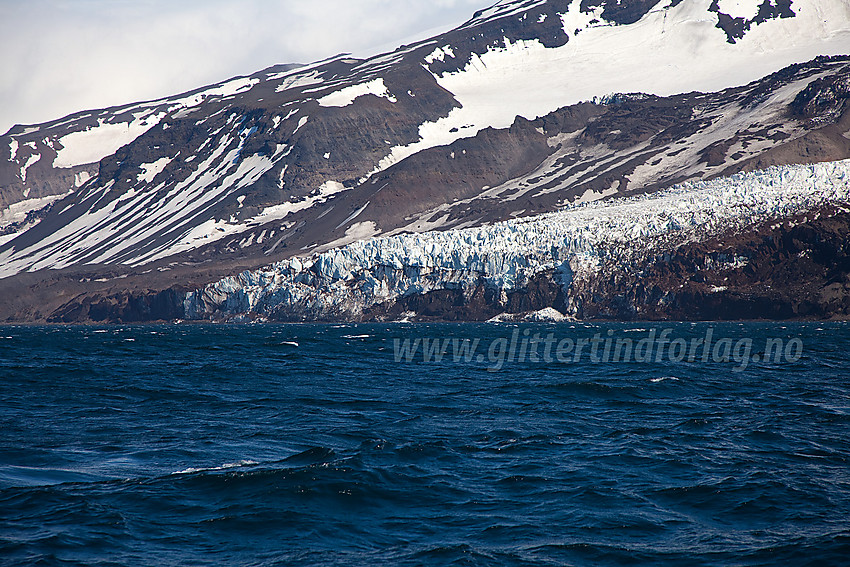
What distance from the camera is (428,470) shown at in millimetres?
30266

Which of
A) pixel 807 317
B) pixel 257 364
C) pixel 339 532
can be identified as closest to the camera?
pixel 339 532

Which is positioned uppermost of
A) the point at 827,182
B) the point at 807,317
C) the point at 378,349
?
the point at 827,182

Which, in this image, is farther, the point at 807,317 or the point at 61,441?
the point at 807,317

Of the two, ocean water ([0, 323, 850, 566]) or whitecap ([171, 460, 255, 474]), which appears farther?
whitecap ([171, 460, 255, 474])

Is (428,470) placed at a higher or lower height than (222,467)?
lower

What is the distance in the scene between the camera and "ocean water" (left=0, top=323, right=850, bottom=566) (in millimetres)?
22312

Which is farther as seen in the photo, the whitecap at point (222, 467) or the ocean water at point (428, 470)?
the whitecap at point (222, 467)

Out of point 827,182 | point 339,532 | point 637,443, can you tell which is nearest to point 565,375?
point 637,443

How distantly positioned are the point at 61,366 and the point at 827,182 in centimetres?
17054

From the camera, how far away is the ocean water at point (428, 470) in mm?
22312

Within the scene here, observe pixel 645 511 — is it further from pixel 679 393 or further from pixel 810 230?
pixel 810 230

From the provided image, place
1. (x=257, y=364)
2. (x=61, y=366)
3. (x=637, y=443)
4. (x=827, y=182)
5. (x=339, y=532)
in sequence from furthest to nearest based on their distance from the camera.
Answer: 1. (x=827, y=182)
2. (x=257, y=364)
3. (x=61, y=366)
4. (x=637, y=443)
5. (x=339, y=532)

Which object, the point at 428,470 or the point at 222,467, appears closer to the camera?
the point at 222,467

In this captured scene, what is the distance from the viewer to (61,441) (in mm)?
34781
